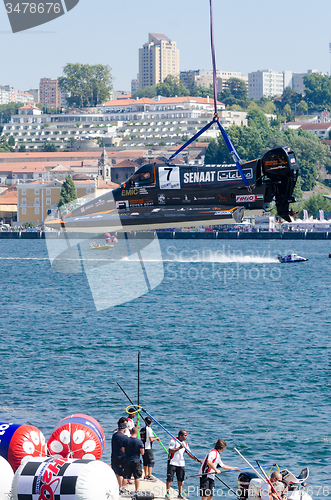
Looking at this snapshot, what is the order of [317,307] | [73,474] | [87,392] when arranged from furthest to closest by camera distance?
1. [317,307]
2. [87,392]
3. [73,474]

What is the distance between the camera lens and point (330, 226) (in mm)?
148500

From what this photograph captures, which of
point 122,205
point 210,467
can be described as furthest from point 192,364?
point 210,467

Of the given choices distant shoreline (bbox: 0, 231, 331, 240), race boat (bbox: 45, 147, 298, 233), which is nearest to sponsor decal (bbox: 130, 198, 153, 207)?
race boat (bbox: 45, 147, 298, 233)

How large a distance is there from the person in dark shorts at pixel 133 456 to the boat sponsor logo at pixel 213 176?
272 inches

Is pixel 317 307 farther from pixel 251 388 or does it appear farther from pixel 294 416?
pixel 294 416

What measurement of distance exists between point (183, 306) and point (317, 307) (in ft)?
38.8

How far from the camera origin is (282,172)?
17094mm

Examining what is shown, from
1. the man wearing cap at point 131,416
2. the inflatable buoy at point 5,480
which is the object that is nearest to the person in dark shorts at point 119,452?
the man wearing cap at point 131,416

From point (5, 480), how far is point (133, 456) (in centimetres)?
288

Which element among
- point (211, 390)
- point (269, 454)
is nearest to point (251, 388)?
point (211, 390)

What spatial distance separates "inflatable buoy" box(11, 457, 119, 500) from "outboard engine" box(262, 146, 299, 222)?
780cm

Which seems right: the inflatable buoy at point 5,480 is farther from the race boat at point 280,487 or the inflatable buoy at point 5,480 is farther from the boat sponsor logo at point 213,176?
the boat sponsor logo at point 213,176

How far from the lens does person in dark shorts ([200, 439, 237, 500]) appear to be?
1350 cm

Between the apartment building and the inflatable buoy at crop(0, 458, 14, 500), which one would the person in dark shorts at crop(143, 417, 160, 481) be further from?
the apartment building
